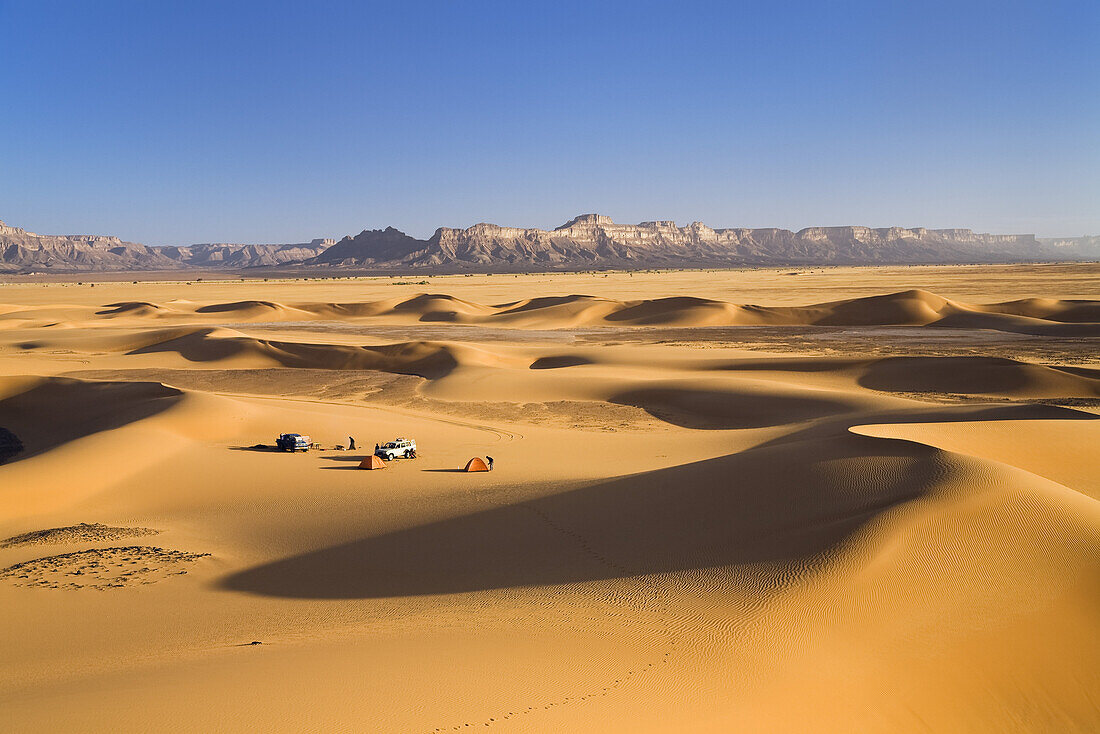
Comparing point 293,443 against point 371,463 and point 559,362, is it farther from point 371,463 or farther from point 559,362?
point 559,362

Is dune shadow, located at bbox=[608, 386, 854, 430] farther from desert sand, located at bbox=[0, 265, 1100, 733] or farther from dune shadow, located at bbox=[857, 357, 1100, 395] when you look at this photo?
dune shadow, located at bbox=[857, 357, 1100, 395]

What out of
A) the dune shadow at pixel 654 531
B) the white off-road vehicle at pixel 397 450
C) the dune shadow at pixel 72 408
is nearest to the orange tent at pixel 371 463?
the white off-road vehicle at pixel 397 450

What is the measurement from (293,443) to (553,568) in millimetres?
9217

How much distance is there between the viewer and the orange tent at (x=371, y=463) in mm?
15297

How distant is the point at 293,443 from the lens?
1709 cm

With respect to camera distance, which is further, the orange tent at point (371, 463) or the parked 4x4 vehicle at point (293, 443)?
the parked 4x4 vehicle at point (293, 443)

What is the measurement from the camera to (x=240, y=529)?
40.4ft

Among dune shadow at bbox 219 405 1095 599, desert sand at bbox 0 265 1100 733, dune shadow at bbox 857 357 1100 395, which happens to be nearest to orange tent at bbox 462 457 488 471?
desert sand at bbox 0 265 1100 733

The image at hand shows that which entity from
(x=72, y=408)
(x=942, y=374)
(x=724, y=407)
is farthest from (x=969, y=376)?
(x=72, y=408)

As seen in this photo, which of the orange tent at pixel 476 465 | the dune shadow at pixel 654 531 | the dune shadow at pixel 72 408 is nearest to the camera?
the dune shadow at pixel 654 531

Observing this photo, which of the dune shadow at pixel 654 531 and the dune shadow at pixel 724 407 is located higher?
the dune shadow at pixel 654 531

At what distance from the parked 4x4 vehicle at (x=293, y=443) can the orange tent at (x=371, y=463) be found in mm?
2280

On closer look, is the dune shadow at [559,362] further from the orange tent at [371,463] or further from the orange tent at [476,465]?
the orange tent at [371,463]

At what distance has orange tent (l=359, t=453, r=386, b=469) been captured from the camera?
50.2ft
